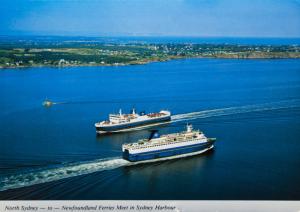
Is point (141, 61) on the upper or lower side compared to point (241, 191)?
upper

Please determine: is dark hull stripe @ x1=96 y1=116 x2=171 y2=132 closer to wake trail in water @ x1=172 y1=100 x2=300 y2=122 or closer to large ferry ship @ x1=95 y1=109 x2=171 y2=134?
large ferry ship @ x1=95 y1=109 x2=171 y2=134

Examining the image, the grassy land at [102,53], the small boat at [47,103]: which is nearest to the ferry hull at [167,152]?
the grassy land at [102,53]

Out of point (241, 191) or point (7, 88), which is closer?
point (241, 191)

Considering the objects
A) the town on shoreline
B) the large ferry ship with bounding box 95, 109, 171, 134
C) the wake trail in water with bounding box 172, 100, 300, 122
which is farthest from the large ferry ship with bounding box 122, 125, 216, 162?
the town on shoreline

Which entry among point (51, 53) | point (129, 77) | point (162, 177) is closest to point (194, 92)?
point (129, 77)

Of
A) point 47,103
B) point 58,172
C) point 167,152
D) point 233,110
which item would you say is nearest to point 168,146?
point 167,152

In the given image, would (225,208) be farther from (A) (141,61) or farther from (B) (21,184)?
(A) (141,61)
